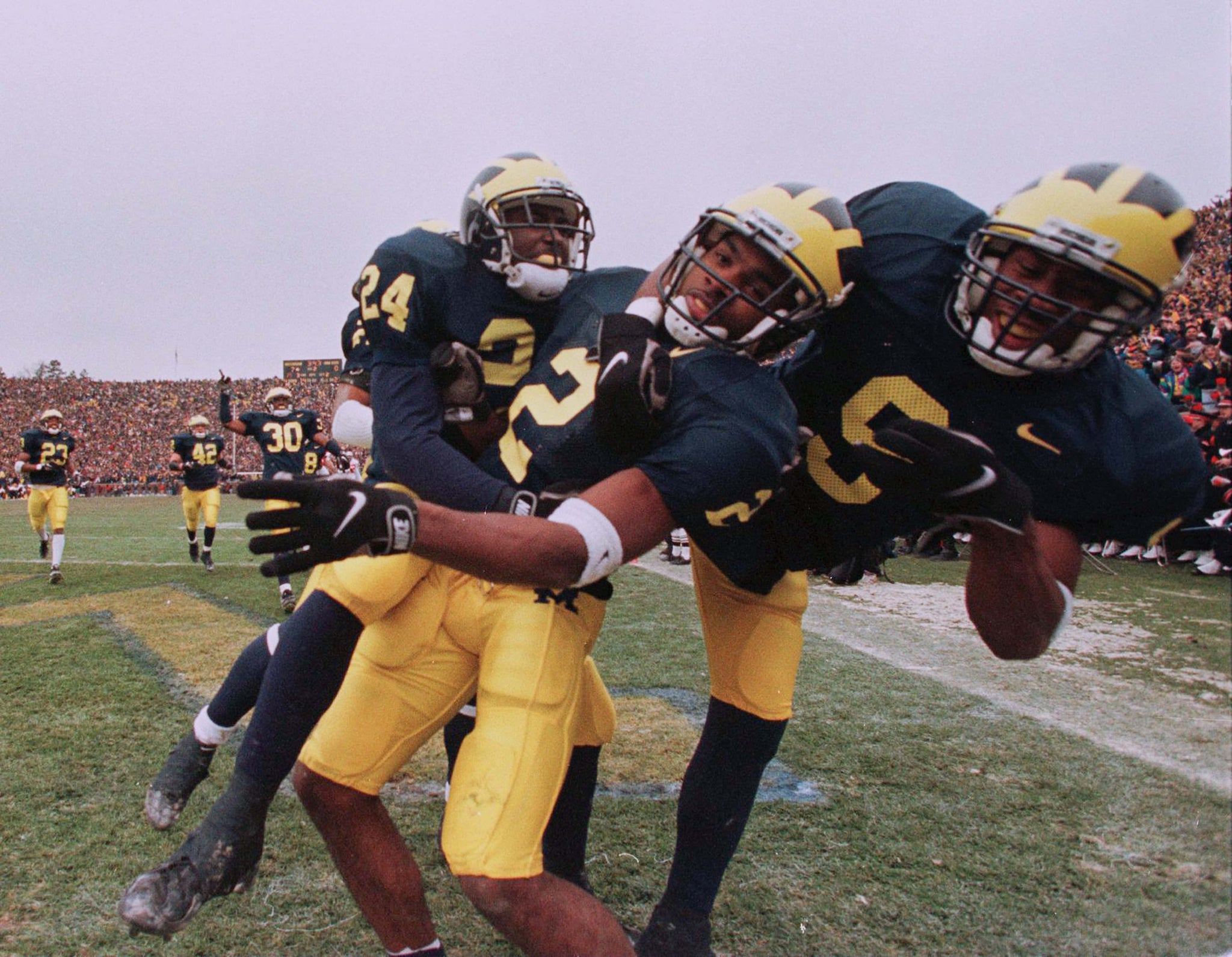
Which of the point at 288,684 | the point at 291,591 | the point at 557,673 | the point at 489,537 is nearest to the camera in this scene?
the point at 489,537

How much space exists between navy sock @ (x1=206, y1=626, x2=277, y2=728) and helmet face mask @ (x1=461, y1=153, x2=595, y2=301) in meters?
1.29

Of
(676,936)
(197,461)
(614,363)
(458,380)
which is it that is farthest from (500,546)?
(197,461)

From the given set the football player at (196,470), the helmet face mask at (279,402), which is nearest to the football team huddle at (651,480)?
the helmet face mask at (279,402)

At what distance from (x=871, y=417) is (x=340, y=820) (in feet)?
4.53

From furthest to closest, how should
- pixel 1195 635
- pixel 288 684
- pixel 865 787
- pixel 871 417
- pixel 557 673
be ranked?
pixel 1195 635 → pixel 865 787 → pixel 288 684 → pixel 871 417 → pixel 557 673

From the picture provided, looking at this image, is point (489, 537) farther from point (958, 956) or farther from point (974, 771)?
point (974, 771)

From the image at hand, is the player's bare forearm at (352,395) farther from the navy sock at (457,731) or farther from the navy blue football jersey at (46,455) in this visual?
the navy blue football jersey at (46,455)

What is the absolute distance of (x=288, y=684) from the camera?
2020 mm

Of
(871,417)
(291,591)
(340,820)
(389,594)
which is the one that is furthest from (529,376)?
(291,591)

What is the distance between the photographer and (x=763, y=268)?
1727mm

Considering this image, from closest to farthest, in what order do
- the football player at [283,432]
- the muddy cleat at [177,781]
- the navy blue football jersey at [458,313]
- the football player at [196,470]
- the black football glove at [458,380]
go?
the black football glove at [458,380] → the navy blue football jersey at [458,313] → the muddy cleat at [177,781] → the football player at [283,432] → the football player at [196,470]

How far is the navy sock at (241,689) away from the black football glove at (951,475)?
5.90 feet

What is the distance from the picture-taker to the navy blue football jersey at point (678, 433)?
1575mm

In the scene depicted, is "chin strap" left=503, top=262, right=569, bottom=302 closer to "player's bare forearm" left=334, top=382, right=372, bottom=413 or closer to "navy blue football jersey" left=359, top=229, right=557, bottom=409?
"navy blue football jersey" left=359, top=229, right=557, bottom=409
